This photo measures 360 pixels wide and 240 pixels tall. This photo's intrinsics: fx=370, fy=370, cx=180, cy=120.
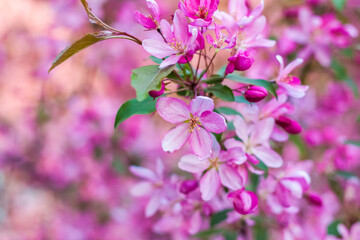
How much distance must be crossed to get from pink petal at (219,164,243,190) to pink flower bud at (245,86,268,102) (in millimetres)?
142

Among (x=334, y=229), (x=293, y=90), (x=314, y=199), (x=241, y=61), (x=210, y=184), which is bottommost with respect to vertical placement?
(x=334, y=229)

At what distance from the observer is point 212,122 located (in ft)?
2.15

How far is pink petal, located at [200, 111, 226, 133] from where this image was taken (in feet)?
2.11

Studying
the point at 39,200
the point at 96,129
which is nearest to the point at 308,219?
the point at 96,129

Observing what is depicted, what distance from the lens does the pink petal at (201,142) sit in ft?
2.17

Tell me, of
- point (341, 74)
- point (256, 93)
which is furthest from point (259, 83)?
point (341, 74)

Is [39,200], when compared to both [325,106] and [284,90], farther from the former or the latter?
[284,90]

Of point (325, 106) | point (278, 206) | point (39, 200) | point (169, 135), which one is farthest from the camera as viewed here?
point (39, 200)

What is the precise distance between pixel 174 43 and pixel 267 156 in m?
0.32

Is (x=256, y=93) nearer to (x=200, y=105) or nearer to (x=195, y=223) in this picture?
(x=200, y=105)

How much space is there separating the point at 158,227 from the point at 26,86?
167 cm

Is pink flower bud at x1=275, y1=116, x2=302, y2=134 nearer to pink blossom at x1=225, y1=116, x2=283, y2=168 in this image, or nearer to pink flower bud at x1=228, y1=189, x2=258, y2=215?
pink blossom at x1=225, y1=116, x2=283, y2=168

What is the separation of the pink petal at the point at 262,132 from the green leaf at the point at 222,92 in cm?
13

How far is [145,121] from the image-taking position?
198cm
